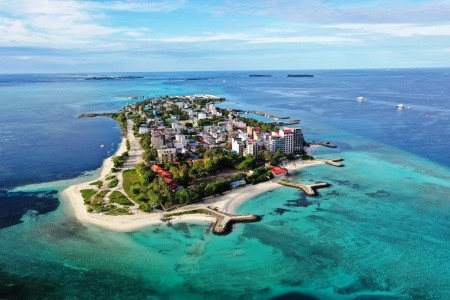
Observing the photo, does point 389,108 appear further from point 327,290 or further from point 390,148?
point 327,290

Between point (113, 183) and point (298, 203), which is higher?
point (113, 183)

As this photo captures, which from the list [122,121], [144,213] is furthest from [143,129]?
[144,213]

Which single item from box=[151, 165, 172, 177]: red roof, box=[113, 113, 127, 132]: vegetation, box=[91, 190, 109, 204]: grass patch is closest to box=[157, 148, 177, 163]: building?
box=[151, 165, 172, 177]: red roof

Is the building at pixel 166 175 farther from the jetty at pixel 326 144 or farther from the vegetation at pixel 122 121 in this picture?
the vegetation at pixel 122 121

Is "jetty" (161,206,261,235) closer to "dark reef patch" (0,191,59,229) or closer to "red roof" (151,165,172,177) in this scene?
"red roof" (151,165,172,177)

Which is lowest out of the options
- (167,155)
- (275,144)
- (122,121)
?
(167,155)

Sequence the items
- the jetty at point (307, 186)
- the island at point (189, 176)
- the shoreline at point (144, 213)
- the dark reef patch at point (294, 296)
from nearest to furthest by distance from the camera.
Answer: the dark reef patch at point (294, 296) → the shoreline at point (144, 213) → the island at point (189, 176) → the jetty at point (307, 186)

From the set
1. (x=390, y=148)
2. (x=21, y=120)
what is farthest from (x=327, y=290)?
(x=21, y=120)

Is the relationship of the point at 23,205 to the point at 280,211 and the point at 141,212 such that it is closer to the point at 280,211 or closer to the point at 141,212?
the point at 141,212

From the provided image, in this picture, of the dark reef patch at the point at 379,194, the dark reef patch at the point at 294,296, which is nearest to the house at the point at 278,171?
the dark reef patch at the point at 379,194
